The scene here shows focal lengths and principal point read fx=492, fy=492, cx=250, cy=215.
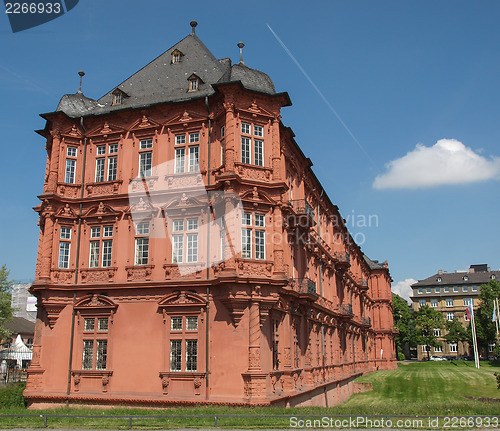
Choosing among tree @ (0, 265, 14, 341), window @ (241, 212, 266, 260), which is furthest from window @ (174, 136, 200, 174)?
tree @ (0, 265, 14, 341)

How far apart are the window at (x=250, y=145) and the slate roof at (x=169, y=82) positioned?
2269 mm

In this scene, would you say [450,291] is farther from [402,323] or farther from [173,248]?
[173,248]

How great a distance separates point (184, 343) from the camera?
25.3m

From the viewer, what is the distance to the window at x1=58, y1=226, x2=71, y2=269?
28734 millimetres

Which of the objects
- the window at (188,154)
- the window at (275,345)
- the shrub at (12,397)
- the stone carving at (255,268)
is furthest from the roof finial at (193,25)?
the shrub at (12,397)

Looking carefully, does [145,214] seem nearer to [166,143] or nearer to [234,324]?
[166,143]

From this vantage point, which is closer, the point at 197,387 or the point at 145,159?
the point at 197,387

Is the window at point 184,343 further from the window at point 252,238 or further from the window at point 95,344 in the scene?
the window at point 252,238

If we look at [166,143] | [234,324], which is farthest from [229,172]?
[234,324]

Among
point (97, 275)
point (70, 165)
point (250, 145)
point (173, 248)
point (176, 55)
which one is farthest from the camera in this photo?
point (176, 55)

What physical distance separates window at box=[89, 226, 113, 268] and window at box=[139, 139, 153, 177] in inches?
149

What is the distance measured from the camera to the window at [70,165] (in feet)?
98.4

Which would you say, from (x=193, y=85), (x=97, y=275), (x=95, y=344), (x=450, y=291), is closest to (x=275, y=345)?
(x=95, y=344)

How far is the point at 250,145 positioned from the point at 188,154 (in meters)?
3.76
